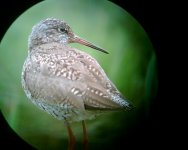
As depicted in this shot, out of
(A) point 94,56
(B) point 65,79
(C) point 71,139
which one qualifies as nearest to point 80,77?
(B) point 65,79

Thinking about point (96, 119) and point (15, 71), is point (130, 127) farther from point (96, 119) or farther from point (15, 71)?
point (15, 71)

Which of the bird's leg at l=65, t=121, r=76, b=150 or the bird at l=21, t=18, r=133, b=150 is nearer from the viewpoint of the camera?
the bird at l=21, t=18, r=133, b=150

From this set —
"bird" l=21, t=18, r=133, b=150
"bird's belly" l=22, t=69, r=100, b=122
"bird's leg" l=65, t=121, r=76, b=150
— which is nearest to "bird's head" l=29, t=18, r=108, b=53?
"bird" l=21, t=18, r=133, b=150

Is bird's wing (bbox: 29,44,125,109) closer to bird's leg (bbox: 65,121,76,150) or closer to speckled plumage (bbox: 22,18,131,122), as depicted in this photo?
speckled plumage (bbox: 22,18,131,122)

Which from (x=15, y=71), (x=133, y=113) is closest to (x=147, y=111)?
(x=133, y=113)

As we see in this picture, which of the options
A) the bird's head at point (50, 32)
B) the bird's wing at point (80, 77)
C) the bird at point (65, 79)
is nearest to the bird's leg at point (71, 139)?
the bird at point (65, 79)

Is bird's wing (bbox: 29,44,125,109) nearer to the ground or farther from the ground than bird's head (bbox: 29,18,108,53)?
nearer to the ground

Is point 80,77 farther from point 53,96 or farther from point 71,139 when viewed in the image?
point 71,139

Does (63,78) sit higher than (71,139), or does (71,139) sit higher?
(63,78)
